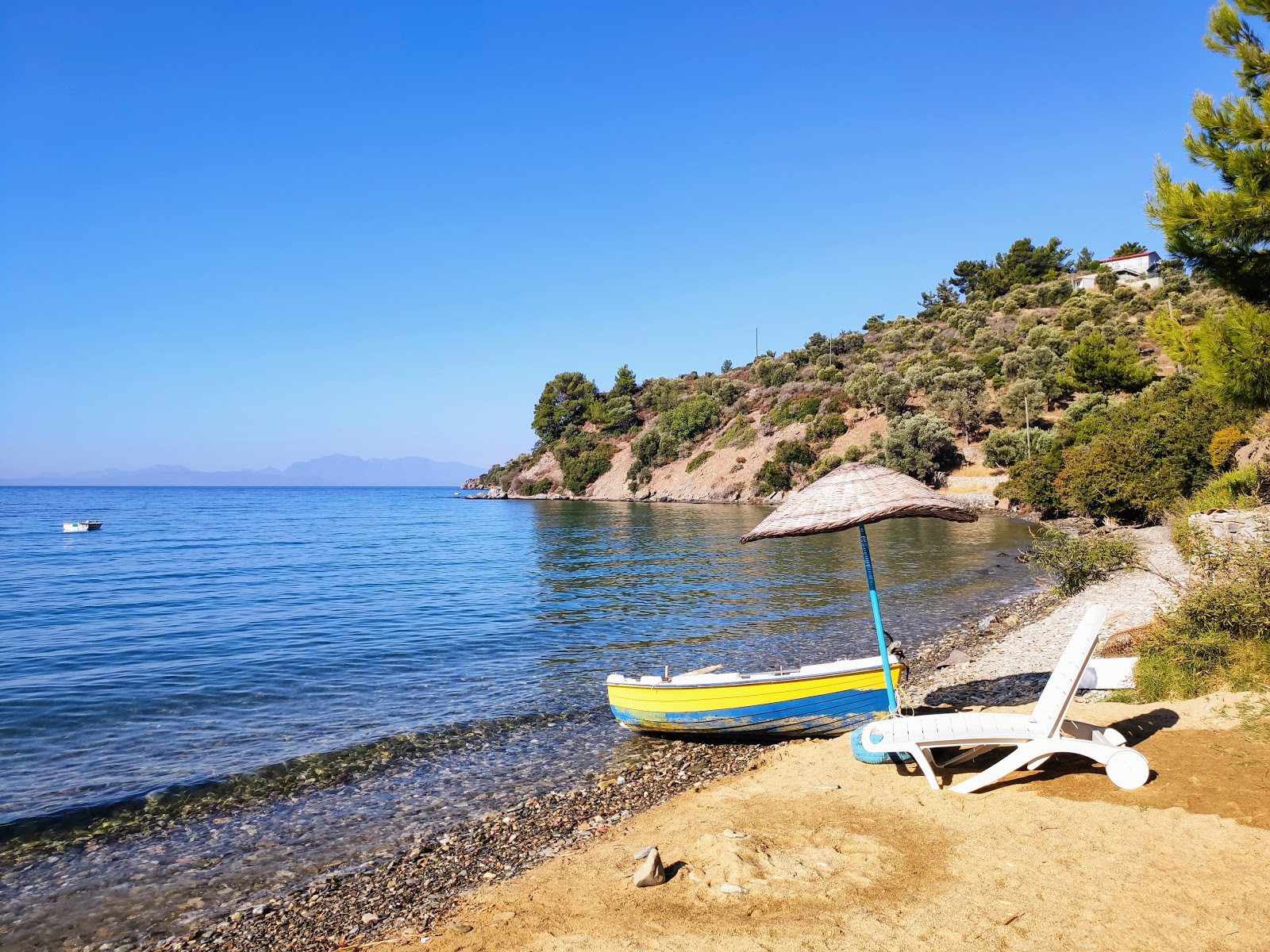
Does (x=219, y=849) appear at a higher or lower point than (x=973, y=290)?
lower

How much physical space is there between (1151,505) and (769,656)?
26701mm

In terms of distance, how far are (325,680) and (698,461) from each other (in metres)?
79.1

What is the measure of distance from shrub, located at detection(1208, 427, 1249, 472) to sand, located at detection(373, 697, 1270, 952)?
95.9ft

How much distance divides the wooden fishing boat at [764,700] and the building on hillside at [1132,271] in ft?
339

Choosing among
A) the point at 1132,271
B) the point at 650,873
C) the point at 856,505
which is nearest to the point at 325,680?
the point at 650,873

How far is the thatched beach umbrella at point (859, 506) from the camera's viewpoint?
8.21 m

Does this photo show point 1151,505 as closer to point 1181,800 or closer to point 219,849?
point 1181,800

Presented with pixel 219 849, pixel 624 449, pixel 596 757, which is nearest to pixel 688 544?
pixel 596 757

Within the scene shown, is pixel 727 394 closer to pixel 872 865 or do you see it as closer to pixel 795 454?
pixel 795 454

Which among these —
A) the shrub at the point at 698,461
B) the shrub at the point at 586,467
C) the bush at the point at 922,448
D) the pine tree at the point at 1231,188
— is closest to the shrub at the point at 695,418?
the shrub at the point at 698,461

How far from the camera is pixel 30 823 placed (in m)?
9.01

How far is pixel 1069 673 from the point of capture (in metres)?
7.22

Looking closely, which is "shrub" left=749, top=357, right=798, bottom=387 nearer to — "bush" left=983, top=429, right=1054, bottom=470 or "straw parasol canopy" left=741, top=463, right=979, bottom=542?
"bush" left=983, top=429, right=1054, bottom=470

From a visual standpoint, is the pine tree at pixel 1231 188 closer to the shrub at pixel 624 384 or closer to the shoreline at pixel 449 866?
the shoreline at pixel 449 866
